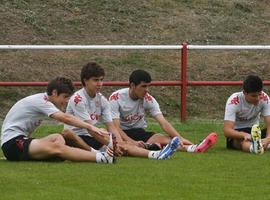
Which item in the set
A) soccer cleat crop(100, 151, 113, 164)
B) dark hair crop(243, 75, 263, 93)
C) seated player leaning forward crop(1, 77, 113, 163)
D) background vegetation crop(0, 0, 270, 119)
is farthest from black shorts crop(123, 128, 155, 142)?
background vegetation crop(0, 0, 270, 119)

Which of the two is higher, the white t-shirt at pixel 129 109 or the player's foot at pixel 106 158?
the white t-shirt at pixel 129 109

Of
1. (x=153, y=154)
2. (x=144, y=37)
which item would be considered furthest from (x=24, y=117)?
(x=144, y=37)

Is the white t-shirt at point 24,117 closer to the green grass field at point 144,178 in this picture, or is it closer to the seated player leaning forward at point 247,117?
the green grass field at point 144,178

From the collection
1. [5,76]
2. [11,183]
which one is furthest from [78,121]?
[5,76]

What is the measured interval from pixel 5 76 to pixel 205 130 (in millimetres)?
5380

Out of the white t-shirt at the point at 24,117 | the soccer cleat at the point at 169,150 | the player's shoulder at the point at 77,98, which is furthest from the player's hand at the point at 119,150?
the white t-shirt at the point at 24,117

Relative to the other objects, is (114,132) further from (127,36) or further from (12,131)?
(127,36)

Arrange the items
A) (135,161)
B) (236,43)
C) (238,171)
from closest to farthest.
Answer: (238,171) < (135,161) < (236,43)

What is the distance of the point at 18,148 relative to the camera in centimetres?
1119

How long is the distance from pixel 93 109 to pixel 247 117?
216cm

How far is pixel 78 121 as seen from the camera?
1102 centimetres

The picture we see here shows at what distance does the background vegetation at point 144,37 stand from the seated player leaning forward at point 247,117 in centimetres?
573

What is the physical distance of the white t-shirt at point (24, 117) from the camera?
11.2m

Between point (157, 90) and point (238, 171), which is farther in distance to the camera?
point (157, 90)
